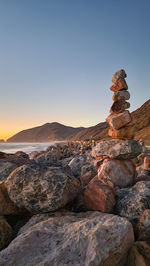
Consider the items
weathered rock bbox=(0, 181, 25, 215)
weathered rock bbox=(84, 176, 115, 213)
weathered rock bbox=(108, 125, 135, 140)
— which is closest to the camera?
weathered rock bbox=(84, 176, 115, 213)

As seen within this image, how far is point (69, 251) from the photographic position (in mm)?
2865

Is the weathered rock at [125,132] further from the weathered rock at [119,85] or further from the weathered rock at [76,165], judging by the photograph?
the weathered rock at [76,165]

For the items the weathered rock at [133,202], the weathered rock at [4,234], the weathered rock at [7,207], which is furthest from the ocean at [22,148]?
the weathered rock at [4,234]

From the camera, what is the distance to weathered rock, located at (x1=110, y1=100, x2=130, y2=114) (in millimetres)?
6750

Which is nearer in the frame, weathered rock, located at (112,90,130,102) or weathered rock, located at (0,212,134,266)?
weathered rock, located at (0,212,134,266)

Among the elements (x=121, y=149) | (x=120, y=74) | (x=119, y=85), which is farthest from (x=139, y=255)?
(x=120, y=74)

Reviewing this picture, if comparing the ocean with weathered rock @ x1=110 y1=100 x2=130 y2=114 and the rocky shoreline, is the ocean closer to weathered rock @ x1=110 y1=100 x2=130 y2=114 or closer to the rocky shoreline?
weathered rock @ x1=110 y1=100 x2=130 y2=114

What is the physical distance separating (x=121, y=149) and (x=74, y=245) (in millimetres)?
3763

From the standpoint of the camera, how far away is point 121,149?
622 centimetres

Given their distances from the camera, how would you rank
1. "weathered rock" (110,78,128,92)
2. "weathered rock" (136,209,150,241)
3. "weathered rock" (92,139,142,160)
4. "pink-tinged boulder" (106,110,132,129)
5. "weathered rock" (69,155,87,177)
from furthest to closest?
"weathered rock" (69,155,87,177) < "weathered rock" (110,78,128,92) < "pink-tinged boulder" (106,110,132,129) < "weathered rock" (92,139,142,160) < "weathered rock" (136,209,150,241)

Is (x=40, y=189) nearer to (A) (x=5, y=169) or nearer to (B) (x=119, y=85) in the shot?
(A) (x=5, y=169)

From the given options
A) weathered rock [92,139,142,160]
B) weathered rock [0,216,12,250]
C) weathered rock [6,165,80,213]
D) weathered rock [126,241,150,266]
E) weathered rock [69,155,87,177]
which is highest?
weathered rock [92,139,142,160]

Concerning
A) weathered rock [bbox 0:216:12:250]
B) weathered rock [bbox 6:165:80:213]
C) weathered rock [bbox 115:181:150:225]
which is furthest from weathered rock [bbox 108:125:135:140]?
weathered rock [bbox 0:216:12:250]

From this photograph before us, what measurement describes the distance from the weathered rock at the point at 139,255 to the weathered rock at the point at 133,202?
3.22ft
